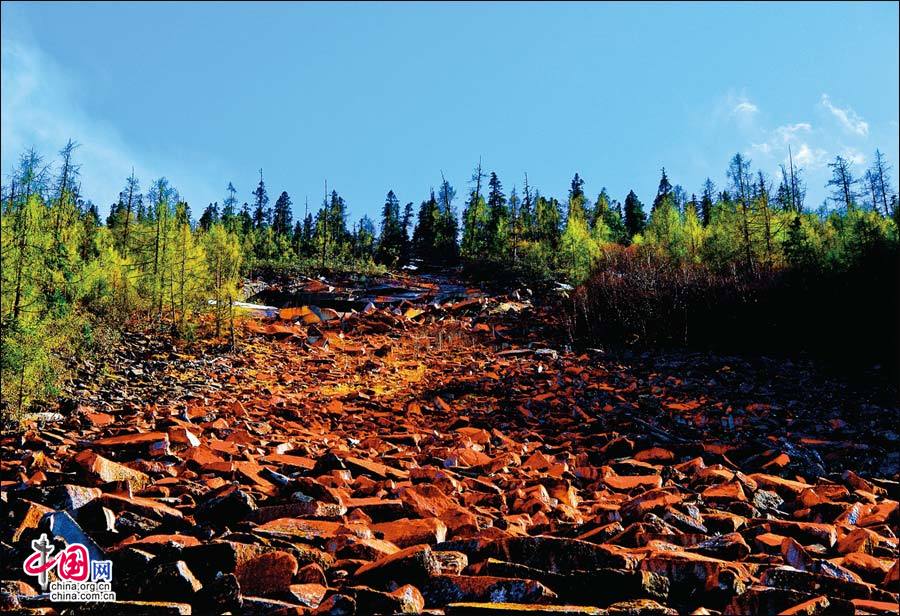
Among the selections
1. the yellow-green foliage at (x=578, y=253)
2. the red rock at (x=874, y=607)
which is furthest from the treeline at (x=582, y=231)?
the red rock at (x=874, y=607)

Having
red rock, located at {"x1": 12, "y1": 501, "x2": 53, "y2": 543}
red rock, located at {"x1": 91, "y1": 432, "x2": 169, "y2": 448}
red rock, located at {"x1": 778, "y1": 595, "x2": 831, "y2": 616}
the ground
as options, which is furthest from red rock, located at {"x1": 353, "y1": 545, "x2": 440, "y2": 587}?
red rock, located at {"x1": 91, "y1": 432, "x2": 169, "y2": 448}

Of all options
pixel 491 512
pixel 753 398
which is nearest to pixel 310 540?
pixel 491 512

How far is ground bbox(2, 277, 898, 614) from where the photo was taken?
282 centimetres

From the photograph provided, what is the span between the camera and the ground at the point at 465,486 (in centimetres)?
282

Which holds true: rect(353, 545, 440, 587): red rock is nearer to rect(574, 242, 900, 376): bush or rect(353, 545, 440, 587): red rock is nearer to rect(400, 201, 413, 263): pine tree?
rect(574, 242, 900, 376): bush

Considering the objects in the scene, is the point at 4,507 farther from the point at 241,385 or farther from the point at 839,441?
the point at 839,441

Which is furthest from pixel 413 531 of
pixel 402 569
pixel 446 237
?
pixel 446 237

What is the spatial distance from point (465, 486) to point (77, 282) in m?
11.0

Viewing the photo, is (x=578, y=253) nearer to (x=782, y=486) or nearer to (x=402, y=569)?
(x=782, y=486)

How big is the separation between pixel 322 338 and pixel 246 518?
12076 millimetres
